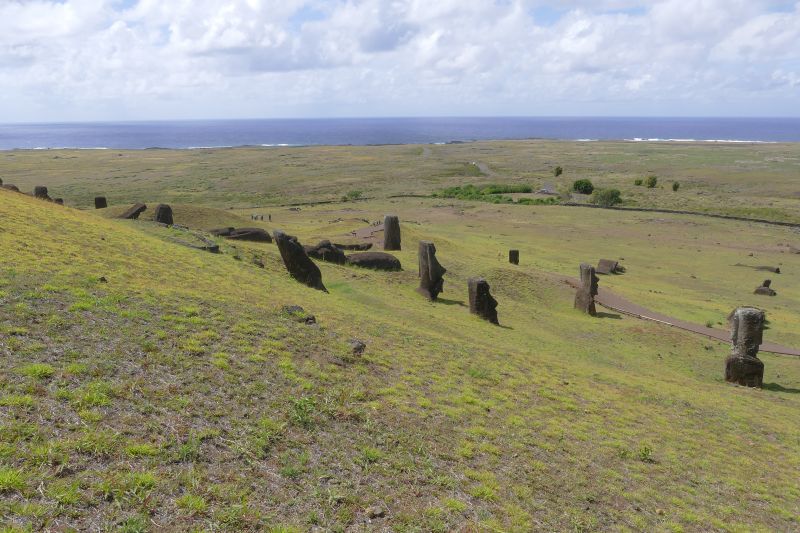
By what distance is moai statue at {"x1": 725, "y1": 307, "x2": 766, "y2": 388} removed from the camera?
23.3m

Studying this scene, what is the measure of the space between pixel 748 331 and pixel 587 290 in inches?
399

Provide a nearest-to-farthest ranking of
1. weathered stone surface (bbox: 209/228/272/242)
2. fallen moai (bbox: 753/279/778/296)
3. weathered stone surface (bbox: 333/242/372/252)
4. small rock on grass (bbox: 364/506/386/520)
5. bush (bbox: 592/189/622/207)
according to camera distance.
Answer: small rock on grass (bbox: 364/506/386/520) < weathered stone surface (bbox: 209/228/272/242) < weathered stone surface (bbox: 333/242/372/252) < fallen moai (bbox: 753/279/778/296) < bush (bbox: 592/189/622/207)

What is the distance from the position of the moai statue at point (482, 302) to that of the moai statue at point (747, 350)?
10.1m

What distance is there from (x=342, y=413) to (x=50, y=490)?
232 inches

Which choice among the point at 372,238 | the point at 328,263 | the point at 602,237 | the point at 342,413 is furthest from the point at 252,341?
the point at 602,237

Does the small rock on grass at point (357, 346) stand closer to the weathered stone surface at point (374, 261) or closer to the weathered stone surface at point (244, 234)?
the weathered stone surface at point (374, 261)

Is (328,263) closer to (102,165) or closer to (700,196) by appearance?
(700,196)

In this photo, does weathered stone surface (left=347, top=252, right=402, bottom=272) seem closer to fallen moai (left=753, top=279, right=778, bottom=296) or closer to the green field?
the green field

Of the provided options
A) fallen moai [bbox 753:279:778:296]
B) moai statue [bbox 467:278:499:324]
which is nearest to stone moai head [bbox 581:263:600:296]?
moai statue [bbox 467:278:499:324]

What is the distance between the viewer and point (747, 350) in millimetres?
23500

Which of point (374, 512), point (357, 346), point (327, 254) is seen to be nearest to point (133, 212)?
point (327, 254)

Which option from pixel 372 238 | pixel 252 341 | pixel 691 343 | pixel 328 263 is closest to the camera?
pixel 252 341

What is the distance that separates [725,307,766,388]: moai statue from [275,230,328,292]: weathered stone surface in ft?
59.0

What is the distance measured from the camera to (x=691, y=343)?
92.7ft
